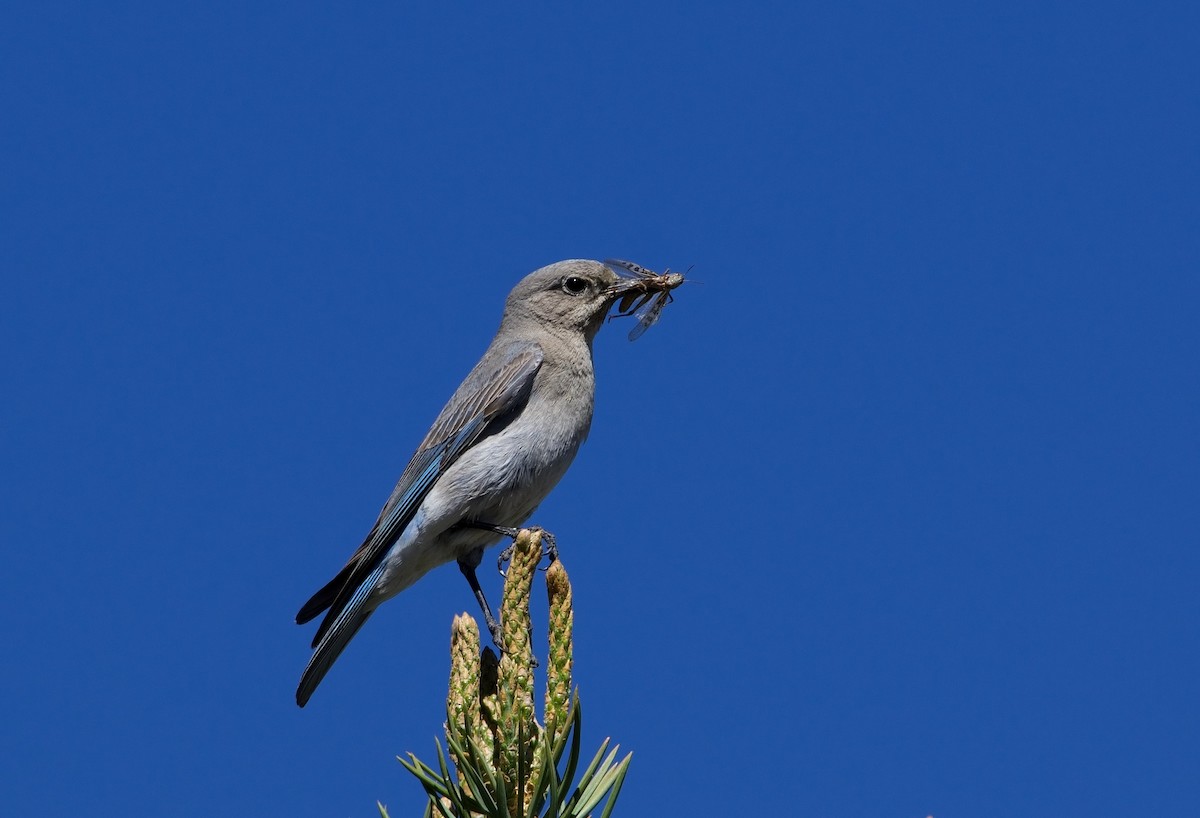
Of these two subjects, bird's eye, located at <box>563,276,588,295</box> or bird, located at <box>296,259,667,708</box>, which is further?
bird's eye, located at <box>563,276,588,295</box>

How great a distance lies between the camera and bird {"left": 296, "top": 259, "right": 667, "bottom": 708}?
251 inches

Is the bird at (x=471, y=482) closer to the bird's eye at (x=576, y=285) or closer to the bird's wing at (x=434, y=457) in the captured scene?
the bird's wing at (x=434, y=457)

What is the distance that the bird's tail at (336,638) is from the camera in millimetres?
6305

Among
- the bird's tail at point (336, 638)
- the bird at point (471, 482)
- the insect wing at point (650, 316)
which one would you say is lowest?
the bird's tail at point (336, 638)

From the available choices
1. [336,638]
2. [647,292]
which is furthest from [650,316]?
[336,638]

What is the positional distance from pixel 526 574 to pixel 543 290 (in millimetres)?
3944

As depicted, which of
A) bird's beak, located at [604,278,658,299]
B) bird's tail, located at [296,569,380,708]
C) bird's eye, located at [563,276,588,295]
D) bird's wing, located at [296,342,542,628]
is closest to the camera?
bird's tail, located at [296,569,380,708]

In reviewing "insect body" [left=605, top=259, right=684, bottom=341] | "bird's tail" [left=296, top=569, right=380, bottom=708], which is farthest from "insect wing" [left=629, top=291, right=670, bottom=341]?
"bird's tail" [left=296, top=569, right=380, bottom=708]

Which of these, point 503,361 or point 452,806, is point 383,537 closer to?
point 503,361

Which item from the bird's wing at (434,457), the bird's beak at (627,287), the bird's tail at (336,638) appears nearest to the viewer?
the bird's tail at (336,638)

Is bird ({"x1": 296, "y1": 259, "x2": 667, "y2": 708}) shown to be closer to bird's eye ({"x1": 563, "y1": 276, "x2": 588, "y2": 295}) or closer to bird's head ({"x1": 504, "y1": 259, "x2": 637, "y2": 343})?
bird's head ({"x1": 504, "y1": 259, "x2": 637, "y2": 343})

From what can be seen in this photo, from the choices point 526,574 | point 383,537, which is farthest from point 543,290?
point 526,574

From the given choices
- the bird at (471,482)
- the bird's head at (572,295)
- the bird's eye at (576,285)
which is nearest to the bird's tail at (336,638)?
the bird at (471,482)

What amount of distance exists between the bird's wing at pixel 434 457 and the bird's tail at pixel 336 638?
40 mm
